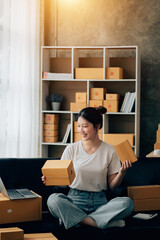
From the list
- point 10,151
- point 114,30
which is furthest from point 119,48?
point 10,151

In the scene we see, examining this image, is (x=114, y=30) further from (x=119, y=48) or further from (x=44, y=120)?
(x=44, y=120)

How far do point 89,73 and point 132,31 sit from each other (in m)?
0.91

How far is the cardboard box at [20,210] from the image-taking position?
8.34ft

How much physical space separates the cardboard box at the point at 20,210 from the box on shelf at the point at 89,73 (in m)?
2.57

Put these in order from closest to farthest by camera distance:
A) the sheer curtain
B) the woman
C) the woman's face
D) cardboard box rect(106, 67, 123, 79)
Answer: the woman < the woman's face < the sheer curtain < cardboard box rect(106, 67, 123, 79)

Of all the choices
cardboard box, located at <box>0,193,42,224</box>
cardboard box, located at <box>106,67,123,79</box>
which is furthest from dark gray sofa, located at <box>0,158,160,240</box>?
cardboard box, located at <box>106,67,123,79</box>

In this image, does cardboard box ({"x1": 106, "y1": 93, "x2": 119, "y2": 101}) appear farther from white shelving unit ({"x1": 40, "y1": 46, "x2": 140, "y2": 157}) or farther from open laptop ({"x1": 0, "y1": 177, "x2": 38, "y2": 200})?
open laptop ({"x1": 0, "y1": 177, "x2": 38, "y2": 200})

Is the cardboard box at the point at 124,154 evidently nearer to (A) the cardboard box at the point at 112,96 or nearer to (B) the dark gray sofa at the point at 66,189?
(B) the dark gray sofa at the point at 66,189

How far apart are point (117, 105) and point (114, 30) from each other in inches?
44.8

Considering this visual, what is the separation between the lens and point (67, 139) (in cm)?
510

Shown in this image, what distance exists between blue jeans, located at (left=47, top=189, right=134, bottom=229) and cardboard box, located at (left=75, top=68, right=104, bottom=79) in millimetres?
2357

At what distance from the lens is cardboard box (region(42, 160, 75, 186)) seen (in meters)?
2.59

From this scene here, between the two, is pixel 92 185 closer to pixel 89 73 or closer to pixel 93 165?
pixel 93 165

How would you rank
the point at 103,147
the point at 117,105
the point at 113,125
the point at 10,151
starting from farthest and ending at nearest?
the point at 113,125, the point at 117,105, the point at 10,151, the point at 103,147
